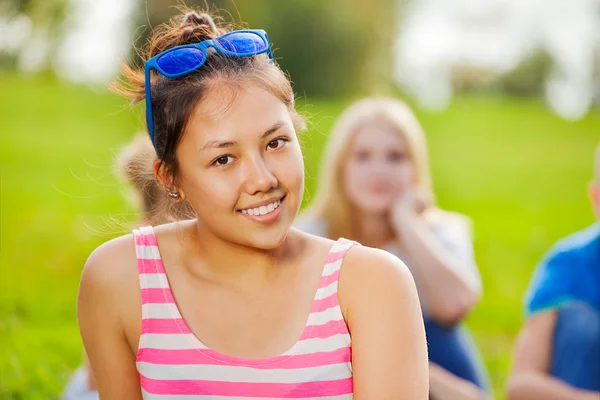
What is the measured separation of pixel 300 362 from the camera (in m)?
1.72

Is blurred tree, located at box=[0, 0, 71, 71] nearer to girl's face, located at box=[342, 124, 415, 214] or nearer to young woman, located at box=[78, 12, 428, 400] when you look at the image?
girl's face, located at box=[342, 124, 415, 214]

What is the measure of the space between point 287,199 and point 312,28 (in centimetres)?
1129

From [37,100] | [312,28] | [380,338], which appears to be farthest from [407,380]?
[312,28]

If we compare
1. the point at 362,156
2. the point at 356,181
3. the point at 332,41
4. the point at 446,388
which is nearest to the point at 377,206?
the point at 356,181

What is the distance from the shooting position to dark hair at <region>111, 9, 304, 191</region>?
1.77 m

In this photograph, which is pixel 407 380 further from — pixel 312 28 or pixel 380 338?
pixel 312 28

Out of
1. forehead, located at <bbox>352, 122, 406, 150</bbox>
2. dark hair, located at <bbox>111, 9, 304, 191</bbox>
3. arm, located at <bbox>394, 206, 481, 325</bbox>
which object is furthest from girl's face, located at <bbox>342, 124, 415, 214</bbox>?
dark hair, located at <bbox>111, 9, 304, 191</bbox>

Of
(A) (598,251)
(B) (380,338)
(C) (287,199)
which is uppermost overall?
(C) (287,199)

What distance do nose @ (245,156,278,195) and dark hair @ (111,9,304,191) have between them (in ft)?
0.57

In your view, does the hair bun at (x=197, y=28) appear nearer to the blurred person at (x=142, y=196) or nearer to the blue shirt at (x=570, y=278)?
the blurred person at (x=142, y=196)

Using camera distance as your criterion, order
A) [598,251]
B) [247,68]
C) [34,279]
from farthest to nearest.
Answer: [34,279] → [598,251] → [247,68]

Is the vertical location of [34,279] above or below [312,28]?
below

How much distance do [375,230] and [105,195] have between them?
3.90m

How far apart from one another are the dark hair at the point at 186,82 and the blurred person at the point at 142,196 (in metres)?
0.22
